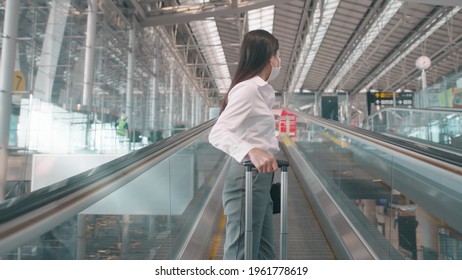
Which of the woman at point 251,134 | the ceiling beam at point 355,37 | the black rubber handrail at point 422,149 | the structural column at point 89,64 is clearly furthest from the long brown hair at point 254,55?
the ceiling beam at point 355,37

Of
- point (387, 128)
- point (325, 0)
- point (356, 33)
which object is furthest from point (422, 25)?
point (387, 128)

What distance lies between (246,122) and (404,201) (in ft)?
5.36

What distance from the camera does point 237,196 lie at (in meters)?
1.69

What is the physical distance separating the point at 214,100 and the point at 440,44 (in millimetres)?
24472

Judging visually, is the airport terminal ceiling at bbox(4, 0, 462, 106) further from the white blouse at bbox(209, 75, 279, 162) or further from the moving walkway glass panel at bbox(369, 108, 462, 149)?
the white blouse at bbox(209, 75, 279, 162)

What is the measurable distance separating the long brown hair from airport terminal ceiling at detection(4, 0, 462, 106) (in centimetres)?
867

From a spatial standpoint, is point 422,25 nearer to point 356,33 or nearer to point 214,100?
point 356,33

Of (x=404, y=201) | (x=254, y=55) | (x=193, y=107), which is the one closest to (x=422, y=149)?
(x=404, y=201)

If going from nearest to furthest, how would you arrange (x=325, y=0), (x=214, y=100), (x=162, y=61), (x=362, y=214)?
(x=362, y=214) → (x=325, y=0) → (x=162, y=61) → (x=214, y=100)

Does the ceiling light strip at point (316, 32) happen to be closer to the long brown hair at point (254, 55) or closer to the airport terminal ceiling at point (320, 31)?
the airport terminal ceiling at point (320, 31)

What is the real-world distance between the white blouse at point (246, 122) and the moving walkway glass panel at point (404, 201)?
33.7 inches

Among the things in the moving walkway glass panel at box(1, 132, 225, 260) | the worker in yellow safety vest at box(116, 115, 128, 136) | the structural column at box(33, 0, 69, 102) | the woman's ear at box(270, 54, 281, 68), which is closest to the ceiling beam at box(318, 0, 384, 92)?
the worker in yellow safety vest at box(116, 115, 128, 136)
